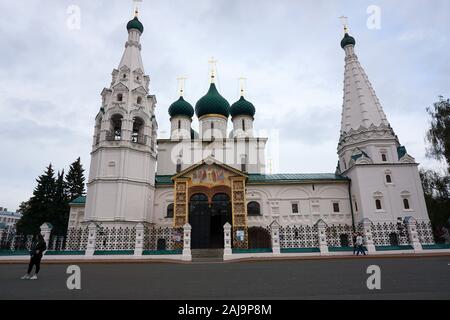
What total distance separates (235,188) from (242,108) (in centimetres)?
1308

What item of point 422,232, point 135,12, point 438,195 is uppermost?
point 135,12

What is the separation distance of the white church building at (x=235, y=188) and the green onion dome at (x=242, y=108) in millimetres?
8319

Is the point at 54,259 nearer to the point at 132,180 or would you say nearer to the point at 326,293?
the point at 132,180

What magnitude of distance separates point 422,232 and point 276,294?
1857cm

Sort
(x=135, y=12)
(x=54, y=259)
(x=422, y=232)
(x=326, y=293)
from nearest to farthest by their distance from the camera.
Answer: (x=326, y=293) < (x=54, y=259) < (x=422, y=232) < (x=135, y=12)

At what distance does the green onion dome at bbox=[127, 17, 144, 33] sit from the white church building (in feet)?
0.31

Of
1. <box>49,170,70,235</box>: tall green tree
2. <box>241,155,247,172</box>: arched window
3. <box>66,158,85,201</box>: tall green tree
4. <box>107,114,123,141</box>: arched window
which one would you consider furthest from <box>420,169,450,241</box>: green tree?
<box>66,158,85,201</box>: tall green tree

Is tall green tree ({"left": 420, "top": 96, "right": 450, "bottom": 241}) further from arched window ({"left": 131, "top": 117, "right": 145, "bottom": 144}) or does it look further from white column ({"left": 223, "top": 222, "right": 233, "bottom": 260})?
arched window ({"left": 131, "top": 117, "right": 145, "bottom": 144})

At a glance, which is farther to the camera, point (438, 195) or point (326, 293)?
point (438, 195)

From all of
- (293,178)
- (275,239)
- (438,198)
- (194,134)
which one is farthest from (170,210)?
(438,198)

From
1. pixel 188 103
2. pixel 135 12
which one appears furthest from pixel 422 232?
pixel 135 12

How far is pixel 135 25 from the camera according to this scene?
27.9 metres

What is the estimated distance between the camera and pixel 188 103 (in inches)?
1336
